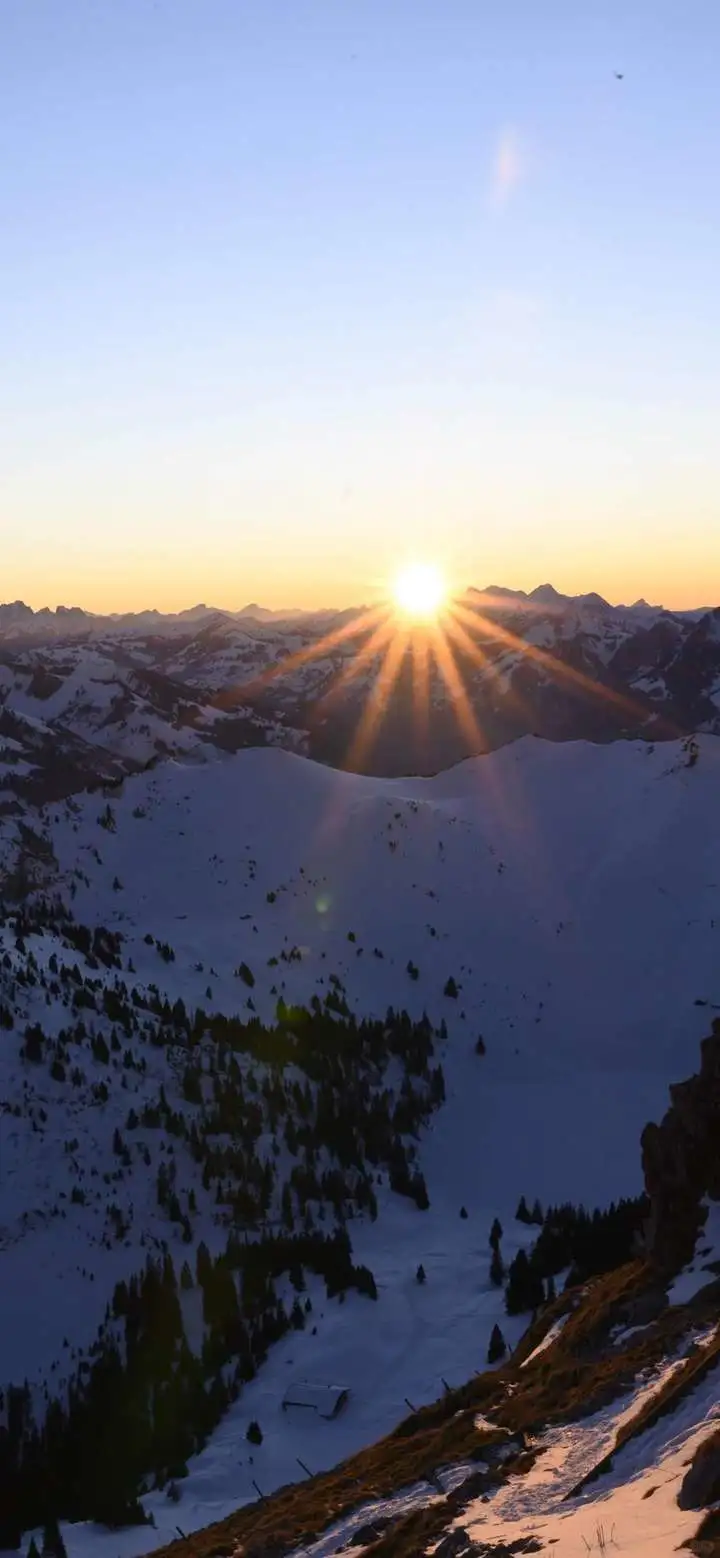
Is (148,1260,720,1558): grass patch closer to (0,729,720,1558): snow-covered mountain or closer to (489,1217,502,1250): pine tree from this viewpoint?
(0,729,720,1558): snow-covered mountain

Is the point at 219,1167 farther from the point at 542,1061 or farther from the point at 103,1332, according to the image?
the point at 542,1061

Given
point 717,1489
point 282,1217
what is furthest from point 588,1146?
point 717,1489

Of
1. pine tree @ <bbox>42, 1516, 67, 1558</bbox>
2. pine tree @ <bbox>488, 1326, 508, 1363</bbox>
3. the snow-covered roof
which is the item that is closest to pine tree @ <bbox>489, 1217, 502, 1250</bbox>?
pine tree @ <bbox>488, 1326, 508, 1363</bbox>

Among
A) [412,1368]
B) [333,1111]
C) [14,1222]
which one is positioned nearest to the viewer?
[412,1368]

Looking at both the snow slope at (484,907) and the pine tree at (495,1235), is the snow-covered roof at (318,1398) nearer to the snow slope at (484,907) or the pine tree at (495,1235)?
the pine tree at (495,1235)

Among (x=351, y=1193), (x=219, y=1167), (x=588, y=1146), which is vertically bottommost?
(x=588, y=1146)
